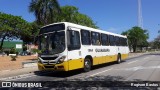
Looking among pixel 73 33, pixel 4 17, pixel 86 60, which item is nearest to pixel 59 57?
pixel 73 33

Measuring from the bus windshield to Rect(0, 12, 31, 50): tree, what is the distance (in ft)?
160

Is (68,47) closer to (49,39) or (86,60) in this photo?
(49,39)

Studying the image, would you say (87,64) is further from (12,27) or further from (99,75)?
(12,27)

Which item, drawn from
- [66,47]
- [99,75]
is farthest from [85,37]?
[99,75]

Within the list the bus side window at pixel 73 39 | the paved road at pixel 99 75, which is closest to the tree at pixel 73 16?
the paved road at pixel 99 75

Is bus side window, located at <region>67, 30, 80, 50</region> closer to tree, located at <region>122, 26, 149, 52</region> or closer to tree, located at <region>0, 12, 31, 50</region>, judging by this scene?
tree, located at <region>0, 12, 31, 50</region>

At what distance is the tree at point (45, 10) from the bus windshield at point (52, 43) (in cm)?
1640

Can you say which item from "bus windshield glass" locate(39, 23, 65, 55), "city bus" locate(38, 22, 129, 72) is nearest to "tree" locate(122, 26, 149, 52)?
"city bus" locate(38, 22, 129, 72)

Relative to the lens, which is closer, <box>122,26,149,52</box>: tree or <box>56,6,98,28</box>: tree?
<box>56,6,98,28</box>: tree

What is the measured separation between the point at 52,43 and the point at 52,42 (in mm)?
68

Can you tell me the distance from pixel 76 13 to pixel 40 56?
43.5m

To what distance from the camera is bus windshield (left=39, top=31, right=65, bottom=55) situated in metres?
16.1

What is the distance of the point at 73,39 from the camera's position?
1684cm

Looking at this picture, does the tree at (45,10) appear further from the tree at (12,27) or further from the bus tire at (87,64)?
the tree at (12,27)
